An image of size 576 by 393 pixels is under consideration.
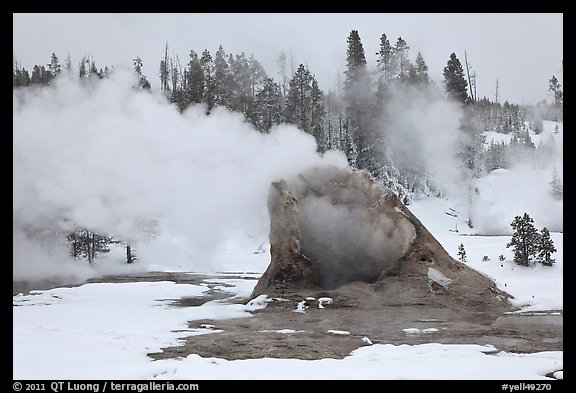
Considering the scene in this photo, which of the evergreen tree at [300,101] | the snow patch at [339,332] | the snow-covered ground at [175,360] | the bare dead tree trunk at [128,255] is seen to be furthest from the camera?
the evergreen tree at [300,101]

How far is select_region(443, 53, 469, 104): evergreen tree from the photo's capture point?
4462 cm

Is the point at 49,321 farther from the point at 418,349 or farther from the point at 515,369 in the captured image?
the point at 515,369

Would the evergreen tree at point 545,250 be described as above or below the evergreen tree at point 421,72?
below

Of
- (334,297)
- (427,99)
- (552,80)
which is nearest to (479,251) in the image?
(334,297)

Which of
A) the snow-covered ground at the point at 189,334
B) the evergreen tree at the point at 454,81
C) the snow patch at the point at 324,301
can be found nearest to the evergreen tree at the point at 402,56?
the evergreen tree at the point at 454,81

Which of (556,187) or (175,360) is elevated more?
(556,187)

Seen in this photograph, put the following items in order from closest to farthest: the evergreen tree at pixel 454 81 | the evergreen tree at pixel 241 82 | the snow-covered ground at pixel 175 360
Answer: the snow-covered ground at pixel 175 360 < the evergreen tree at pixel 454 81 < the evergreen tree at pixel 241 82

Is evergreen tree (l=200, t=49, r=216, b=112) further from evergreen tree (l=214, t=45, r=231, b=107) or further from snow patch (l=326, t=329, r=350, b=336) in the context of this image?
snow patch (l=326, t=329, r=350, b=336)

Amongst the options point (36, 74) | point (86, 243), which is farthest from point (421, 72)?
point (36, 74)

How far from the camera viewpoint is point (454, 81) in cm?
4456

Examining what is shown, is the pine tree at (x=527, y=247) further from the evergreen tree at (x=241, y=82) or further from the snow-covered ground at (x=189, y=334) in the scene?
the evergreen tree at (x=241, y=82)

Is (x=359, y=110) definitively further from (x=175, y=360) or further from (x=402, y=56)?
(x=175, y=360)

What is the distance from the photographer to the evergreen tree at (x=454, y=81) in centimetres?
4462
